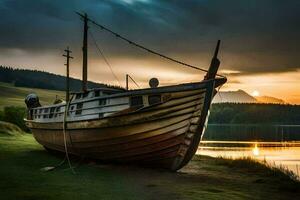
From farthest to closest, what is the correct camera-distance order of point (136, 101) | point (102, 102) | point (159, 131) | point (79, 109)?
point (79, 109) → point (102, 102) → point (136, 101) → point (159, 131)

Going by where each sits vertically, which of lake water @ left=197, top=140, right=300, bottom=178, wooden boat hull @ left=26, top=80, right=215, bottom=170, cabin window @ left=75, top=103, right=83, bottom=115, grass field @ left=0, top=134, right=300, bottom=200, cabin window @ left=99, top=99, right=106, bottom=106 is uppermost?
cabin window @ left=99, top=99, right=106, bottom=106

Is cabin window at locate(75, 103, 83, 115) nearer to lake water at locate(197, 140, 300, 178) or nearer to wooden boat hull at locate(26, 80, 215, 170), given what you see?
wooden boat hull at locate(26, 80, 215, 170)

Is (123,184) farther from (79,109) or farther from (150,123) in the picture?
(79,109)

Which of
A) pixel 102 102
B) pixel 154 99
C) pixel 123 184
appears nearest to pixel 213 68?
pixel 154 99

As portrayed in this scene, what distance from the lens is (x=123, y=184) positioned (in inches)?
514

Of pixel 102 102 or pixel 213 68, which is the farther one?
pixel 102 102

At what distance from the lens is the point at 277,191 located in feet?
44.4

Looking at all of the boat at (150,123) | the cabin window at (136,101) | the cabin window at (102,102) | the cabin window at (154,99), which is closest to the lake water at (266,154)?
the boat at (150,123)

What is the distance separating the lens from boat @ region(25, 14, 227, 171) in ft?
51.1

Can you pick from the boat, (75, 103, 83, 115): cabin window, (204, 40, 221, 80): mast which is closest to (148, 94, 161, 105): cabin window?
the boat

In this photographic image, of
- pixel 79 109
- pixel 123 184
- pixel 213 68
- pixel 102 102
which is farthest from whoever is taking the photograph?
pixel 79 109

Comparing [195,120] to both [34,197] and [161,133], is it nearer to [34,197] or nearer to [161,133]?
[161,133]

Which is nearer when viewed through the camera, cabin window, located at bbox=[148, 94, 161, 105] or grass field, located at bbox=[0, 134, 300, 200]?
grass field, located at bbox=[0, 134, 300, 200]

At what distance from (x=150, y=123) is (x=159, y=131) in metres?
0.47
